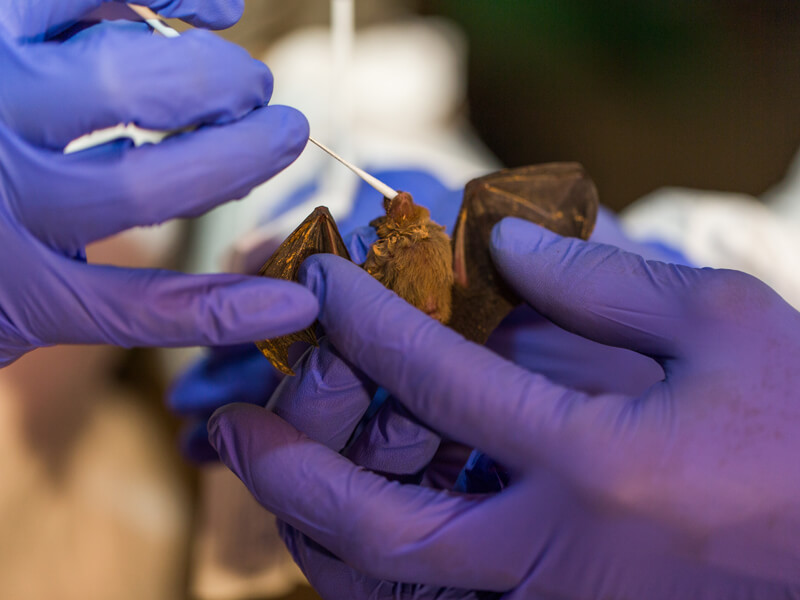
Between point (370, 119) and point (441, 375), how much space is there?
1.49 m

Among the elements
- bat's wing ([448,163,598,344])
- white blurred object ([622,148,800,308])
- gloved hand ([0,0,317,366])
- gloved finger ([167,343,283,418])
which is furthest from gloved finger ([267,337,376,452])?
white blurred object ([622,148,800,308])

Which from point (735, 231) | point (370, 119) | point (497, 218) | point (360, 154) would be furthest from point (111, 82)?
point (735, 231)

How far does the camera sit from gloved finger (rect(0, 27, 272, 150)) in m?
0.72

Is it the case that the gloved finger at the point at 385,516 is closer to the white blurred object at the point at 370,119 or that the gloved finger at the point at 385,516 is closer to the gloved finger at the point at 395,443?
the gloved finger at the point at 395,443

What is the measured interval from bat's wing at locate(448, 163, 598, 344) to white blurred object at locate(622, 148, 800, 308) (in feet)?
2.33

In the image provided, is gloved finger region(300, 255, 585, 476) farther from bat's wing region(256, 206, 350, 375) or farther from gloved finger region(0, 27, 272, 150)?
gloved finger region(0, 27, 272, 150)

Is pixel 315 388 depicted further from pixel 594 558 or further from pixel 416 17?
pixel 416 17

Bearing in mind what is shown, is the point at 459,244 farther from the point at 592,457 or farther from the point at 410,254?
the point at 592,457

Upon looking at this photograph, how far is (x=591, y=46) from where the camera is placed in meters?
2.30

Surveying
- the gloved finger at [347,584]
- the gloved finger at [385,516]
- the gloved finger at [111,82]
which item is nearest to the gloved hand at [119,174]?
the gloved finger at [111,82]

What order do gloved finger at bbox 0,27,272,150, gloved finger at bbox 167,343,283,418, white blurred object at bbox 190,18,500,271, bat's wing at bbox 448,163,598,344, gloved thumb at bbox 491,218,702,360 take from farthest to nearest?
white blurred object at bbox 190,18,500,271, gloved finger at bbox 167,343,283,418, bat's wing at bbox 448,163,598,344, gloved thumb at bbox 491,218,702,360, gloved finger at bbox 0,27,272,150

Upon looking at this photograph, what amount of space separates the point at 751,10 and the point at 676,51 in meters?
0.29

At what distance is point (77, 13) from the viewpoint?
81 centimetres

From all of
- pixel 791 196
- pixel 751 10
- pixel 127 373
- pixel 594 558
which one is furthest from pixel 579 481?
pixel 751 10
